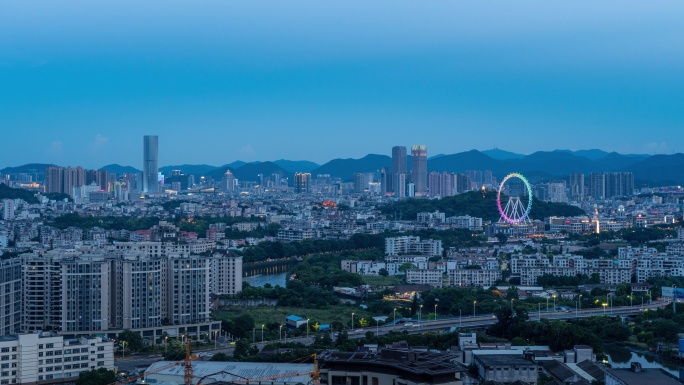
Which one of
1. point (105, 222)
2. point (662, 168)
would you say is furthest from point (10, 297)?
point (662, 168)

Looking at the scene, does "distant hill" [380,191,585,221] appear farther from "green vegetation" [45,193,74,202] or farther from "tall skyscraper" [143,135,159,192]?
"tall skyscraper" [143,135,159,192]

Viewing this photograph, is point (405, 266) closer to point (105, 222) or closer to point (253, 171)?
point (105, 222)

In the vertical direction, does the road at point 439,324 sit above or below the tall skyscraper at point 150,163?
below

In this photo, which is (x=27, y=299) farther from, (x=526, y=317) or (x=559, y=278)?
(x=559, y=278)

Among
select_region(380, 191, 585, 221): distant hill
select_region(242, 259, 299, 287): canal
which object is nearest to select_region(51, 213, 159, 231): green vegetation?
select_region(242, 259, 299, 287): canal

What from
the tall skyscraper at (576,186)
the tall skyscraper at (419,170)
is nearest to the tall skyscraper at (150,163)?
the tall skyscraper at (419,170)

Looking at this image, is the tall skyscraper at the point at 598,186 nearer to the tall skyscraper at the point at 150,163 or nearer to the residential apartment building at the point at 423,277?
the tall skyscraper at the point at 150,163
